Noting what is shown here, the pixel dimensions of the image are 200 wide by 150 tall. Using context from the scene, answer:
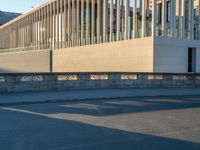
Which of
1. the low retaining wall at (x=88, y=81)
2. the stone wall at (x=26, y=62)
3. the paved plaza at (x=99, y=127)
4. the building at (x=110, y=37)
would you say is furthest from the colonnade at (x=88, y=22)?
the paved plaza at (x=99, y=127)

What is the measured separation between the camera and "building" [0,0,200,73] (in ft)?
88.0

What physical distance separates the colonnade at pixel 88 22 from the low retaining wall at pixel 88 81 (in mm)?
6546

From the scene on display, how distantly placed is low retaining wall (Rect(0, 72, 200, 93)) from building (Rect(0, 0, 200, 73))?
532 cm

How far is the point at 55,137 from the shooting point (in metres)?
7.19

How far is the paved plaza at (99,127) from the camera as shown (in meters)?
6.57

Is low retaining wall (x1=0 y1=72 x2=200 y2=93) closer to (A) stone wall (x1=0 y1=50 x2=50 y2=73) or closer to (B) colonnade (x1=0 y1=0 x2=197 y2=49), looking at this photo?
(B) colonnade (x1=0 y1=0 x2=197 y2=49)

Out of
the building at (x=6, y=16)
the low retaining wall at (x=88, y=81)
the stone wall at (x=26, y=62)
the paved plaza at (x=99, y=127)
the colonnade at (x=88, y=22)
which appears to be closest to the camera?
the paved plaza at (x=99, y=127)

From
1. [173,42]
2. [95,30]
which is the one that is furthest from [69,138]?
[95,30]

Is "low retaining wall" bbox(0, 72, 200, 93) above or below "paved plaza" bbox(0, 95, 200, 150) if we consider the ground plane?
above

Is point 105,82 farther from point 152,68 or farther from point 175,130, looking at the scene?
point 175,130

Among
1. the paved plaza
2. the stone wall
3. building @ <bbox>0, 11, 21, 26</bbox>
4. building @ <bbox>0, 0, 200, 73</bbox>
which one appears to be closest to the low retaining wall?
the paved plaza

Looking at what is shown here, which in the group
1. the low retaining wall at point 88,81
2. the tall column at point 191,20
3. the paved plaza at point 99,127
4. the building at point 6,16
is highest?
the building at point 6,16

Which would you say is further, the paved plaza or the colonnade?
the colonnade

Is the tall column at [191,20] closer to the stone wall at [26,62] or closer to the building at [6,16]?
the stone wall at [26,62]
